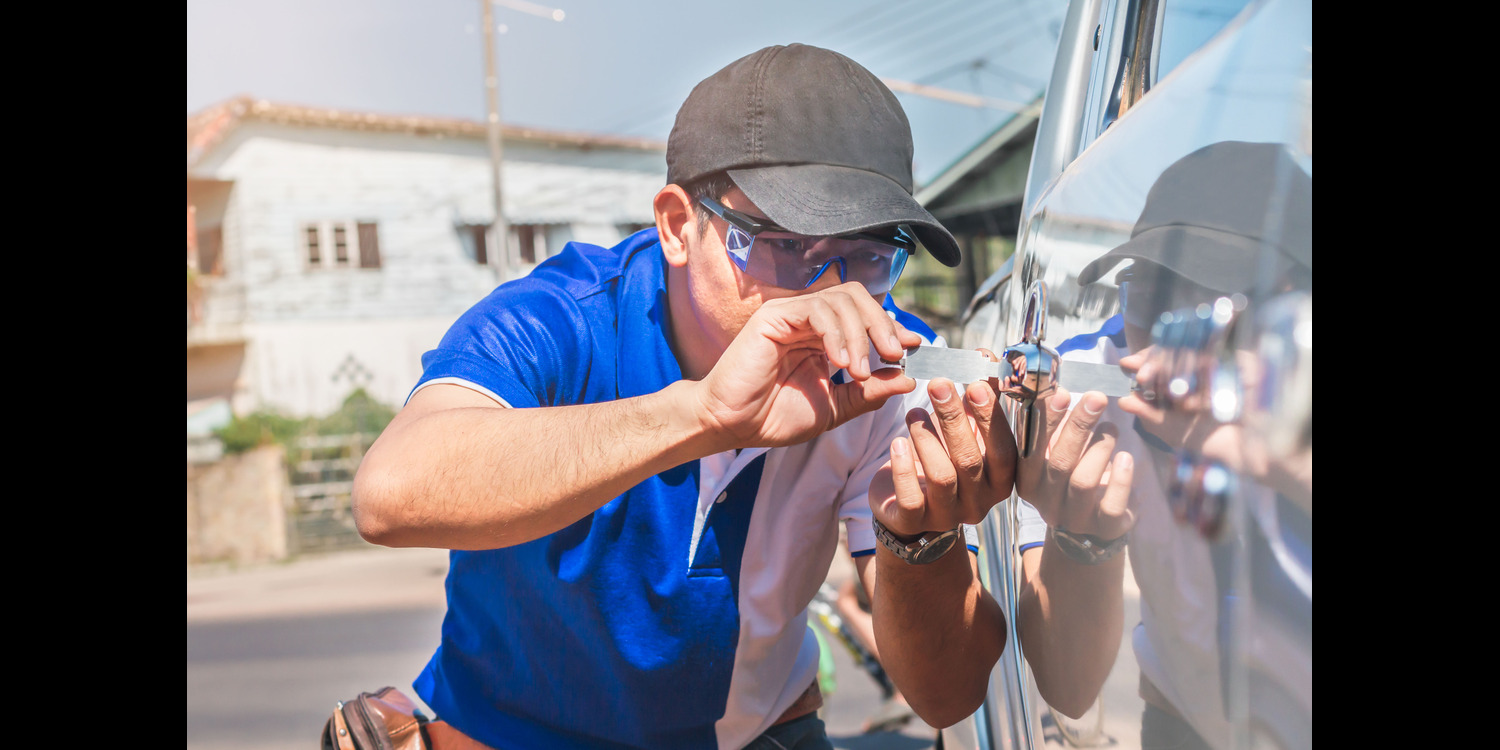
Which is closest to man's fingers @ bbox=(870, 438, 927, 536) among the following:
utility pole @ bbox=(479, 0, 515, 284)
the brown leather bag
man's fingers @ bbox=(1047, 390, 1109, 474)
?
man's fingers @ bbox=(1047, 390, 1109, 474)

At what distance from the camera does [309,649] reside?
21.3 feet

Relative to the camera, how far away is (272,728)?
14.7ft

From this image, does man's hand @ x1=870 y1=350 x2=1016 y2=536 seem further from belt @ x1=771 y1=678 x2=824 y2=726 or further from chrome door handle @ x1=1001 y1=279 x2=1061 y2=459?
belt @ x1=771 y1=678 x2=824 y2=726

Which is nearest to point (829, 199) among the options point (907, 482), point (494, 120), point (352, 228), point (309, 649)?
point (907, 482)

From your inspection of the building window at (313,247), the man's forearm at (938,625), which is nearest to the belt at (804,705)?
the man's forearm at (938,625)

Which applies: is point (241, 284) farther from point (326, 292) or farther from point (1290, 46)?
point (1290, 46)

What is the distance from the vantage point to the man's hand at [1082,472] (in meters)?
0.74

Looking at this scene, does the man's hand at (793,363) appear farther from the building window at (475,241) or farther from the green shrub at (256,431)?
the building window at (475,241)

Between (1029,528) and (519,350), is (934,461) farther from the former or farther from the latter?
(519,350)

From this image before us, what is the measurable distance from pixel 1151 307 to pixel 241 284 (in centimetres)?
1848

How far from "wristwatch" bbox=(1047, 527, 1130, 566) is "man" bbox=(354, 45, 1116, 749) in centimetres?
16

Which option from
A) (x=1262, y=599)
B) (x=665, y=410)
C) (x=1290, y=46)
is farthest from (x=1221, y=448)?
(x=665, y=410)

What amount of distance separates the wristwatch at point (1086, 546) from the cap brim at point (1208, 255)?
0.66 feet

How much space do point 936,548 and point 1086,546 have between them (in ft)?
1.37
